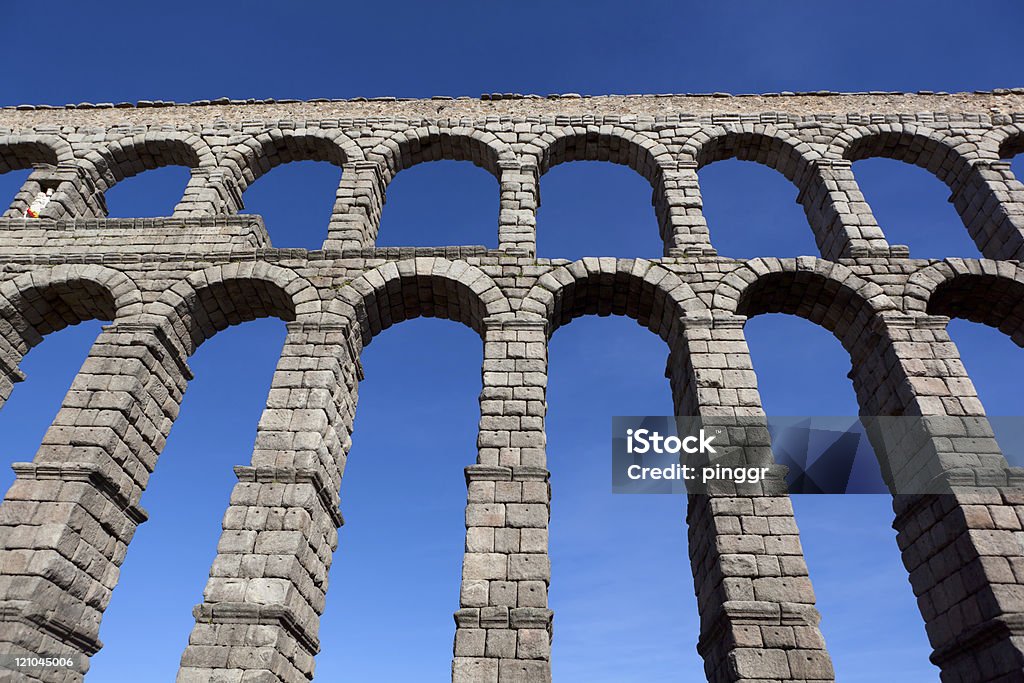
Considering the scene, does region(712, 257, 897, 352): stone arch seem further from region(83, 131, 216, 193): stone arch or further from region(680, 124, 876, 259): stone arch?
region(83, 131, 216, 193): stone arch

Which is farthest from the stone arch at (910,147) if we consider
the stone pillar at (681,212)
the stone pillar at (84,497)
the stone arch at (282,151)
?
the stone pillar at (84,497)

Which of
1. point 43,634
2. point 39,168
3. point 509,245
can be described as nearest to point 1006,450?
point 509,245

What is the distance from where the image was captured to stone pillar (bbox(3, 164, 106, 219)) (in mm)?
14625

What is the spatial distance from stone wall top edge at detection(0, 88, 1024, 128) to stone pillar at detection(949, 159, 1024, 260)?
2.11 m

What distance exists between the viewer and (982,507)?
9102 millimetres

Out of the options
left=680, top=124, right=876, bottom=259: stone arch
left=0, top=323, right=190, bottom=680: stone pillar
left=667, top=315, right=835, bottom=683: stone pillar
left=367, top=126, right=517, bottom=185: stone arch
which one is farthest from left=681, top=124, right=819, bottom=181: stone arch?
left=0, top=323, right=190, bottom=680: stone pillar

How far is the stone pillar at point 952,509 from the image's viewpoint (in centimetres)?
832

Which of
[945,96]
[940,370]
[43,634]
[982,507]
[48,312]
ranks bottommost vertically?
[43,634]

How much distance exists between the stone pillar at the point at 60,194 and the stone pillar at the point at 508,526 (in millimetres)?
10349

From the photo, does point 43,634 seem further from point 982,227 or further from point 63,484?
point 982,227

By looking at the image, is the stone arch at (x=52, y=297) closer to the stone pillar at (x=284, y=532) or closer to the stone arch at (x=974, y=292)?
the stone pillar at (x=284, y=532)

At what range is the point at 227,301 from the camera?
1287 cm

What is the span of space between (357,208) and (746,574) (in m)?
10.3

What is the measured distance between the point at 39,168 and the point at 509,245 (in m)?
11.5
